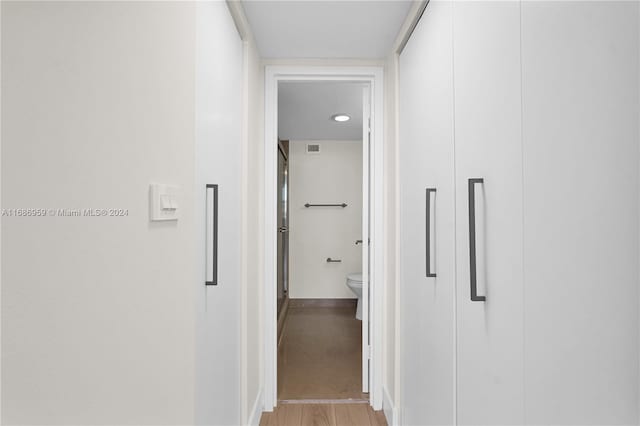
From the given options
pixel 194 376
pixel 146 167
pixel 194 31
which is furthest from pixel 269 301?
pixel 194 31

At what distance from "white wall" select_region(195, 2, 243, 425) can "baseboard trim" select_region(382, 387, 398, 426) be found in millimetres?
867

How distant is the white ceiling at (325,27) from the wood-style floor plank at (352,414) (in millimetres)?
2227

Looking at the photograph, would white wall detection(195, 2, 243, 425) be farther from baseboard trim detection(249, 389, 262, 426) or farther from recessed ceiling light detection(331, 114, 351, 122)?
recessed ceiling light detection(331, 114, 351, 122)

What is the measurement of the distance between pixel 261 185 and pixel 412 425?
155 cm

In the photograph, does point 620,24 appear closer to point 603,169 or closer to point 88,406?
point 603,169

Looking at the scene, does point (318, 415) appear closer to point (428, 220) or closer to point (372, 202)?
point (372, 202)

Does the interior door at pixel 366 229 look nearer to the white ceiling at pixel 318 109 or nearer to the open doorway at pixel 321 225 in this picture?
the white ceiling at pixel 318 109

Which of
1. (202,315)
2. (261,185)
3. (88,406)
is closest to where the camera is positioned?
(88,406)

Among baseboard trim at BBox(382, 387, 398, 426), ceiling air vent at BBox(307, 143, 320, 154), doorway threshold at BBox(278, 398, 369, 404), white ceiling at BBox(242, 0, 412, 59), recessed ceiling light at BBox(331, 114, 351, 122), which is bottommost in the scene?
doorway threshold at BBox(278, 398, 369, 404)

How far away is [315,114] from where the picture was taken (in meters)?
3.73

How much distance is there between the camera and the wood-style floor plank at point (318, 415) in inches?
85.9

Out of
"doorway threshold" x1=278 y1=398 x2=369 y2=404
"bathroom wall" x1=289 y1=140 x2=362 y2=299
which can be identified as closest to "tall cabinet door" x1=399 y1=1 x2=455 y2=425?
"doorway threshold" x1=278 y1=398 x2=369 y2=404

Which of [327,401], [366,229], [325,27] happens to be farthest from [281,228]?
[325,27]

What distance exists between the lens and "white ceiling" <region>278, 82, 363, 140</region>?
297cm
